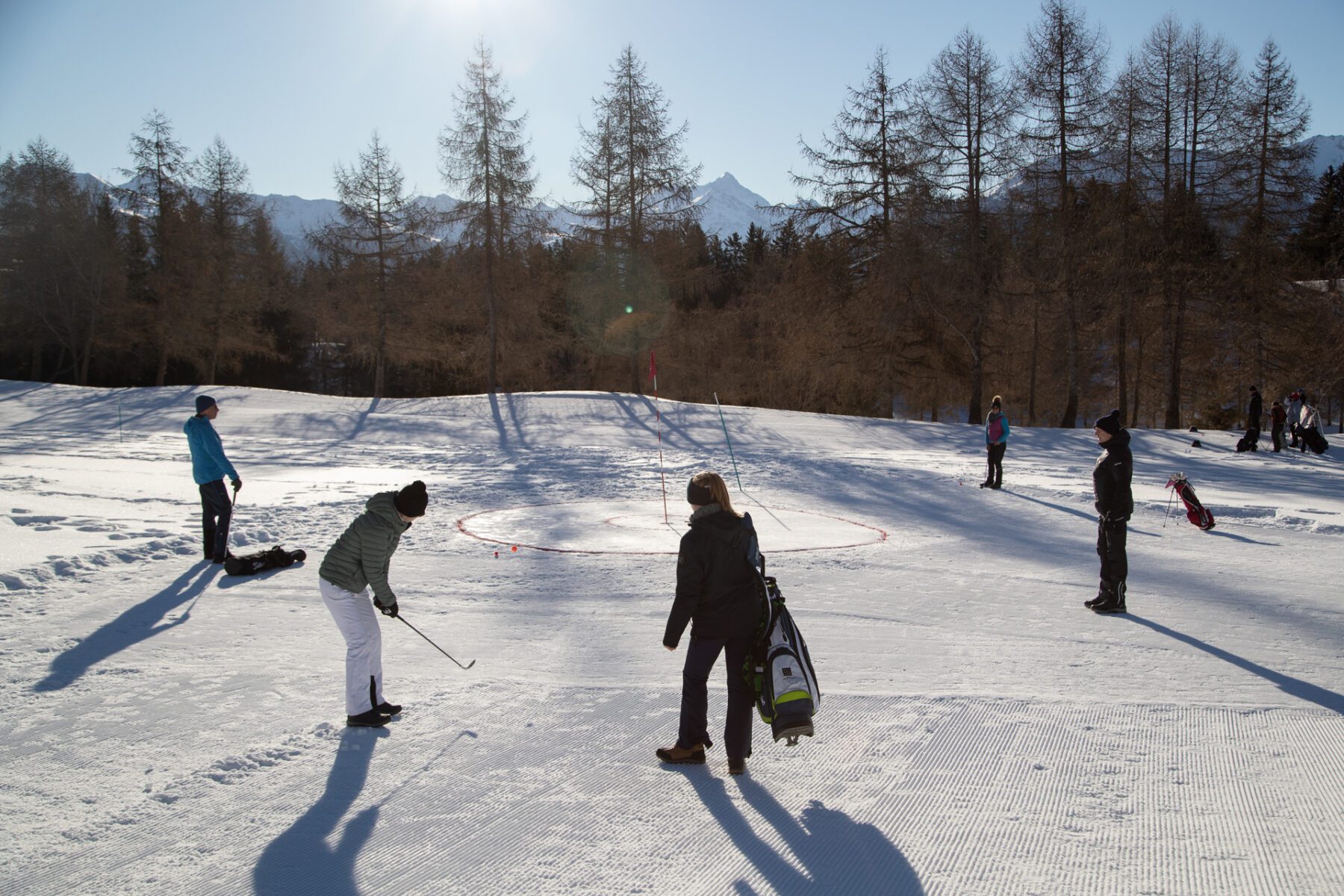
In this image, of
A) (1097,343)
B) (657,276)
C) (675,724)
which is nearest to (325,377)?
(657,276)

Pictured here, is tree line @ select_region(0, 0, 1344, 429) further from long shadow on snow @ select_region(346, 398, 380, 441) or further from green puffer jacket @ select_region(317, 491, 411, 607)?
green puffer jacket @ select_region(317, 491, 411, 607)

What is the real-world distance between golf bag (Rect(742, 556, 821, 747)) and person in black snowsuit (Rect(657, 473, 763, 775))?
0.05 m

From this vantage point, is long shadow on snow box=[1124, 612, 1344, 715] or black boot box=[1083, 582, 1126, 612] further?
black boot box=[1083, 582, 1126, 612]

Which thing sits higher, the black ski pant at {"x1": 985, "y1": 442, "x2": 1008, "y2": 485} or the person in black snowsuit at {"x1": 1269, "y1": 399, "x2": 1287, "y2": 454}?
the person in black snowsuit at {"x1": 1269, "y1": 399, "x2": 1287, "y2": 454}

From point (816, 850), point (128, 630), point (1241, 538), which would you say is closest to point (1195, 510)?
point (1241, 538)

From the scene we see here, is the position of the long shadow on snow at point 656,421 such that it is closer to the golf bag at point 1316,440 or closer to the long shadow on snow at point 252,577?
the long shadow on snow at point 252,577

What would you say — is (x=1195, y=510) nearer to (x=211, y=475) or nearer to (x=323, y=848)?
(x=323, y=848)

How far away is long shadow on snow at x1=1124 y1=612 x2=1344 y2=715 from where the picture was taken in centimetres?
572

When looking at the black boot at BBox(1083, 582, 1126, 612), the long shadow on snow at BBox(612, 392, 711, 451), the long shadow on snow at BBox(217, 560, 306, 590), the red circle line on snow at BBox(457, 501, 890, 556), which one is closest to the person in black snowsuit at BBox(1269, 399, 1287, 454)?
the long shadow on snow at BBox(612, 392, 711, 451)

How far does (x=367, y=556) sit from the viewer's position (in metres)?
5.11

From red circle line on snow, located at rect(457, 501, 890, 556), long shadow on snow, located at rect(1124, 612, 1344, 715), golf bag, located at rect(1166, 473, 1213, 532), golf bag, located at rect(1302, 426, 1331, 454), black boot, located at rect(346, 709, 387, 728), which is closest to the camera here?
black boot, located at rect(346, 709, 387, 728)

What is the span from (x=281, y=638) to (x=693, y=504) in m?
4.26

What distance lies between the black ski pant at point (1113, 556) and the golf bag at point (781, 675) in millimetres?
4736

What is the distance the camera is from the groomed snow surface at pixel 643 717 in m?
3.80
